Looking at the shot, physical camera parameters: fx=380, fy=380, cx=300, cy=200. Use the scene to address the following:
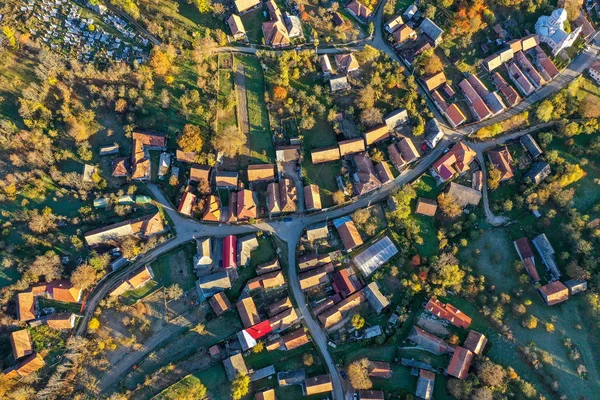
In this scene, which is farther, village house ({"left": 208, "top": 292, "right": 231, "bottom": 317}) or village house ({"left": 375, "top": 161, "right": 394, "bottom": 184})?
village house ({"left": 375, "top": 161, "right": 394, "bottom": 184})


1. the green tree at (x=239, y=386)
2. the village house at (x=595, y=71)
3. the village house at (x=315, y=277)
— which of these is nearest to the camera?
the green tree at (x=239, y=386)

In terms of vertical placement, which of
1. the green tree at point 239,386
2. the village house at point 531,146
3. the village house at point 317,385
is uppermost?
the village house at point 531,146

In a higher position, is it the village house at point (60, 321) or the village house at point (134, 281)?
the village house at point (134, 281)

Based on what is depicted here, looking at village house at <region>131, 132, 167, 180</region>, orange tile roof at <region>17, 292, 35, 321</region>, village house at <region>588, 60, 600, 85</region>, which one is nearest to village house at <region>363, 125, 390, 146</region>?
village house at <region>131, 132, 167, 180</region>

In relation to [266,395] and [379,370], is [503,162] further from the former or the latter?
[266,395]

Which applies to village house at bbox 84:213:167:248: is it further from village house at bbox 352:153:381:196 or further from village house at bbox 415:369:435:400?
village house at bbox 415:369:435:400

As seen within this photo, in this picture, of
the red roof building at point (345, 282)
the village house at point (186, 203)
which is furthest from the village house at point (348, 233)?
the village house at point (186, 203)

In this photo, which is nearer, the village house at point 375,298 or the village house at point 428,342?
the village house at point 428,342

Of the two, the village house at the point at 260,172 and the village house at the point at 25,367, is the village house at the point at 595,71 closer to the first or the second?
the village house at the point at 260,172
